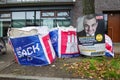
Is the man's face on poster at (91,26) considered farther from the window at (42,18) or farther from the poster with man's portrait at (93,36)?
the window at (42,18)

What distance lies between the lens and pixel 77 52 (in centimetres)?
1146

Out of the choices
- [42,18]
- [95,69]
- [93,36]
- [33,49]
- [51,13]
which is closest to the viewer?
[95,69]

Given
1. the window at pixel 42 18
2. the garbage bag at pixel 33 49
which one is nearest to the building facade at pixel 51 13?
the window at pixel 42 18

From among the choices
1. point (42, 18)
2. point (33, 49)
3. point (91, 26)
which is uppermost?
point (42, 18)

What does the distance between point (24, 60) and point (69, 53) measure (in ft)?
6.63

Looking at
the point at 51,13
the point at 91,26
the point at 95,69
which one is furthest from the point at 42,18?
the point at 95,69

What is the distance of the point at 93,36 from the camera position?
10.9 metres

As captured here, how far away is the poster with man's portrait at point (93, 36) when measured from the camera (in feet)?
35.6

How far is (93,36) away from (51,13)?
39.0 ft

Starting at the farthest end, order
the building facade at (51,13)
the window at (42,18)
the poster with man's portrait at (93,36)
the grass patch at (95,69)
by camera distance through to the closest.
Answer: the window at (42,18) → the building facade at (51,13) → the poster with man's portrait at (93,36) → the grass patch at (95,69)

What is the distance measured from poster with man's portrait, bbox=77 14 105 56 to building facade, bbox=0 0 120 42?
10.3 m

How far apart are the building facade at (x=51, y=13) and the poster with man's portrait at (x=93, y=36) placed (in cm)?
1034

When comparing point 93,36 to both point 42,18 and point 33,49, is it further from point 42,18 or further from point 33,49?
point 42,18

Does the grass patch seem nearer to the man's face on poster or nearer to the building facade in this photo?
the man's face on poster
